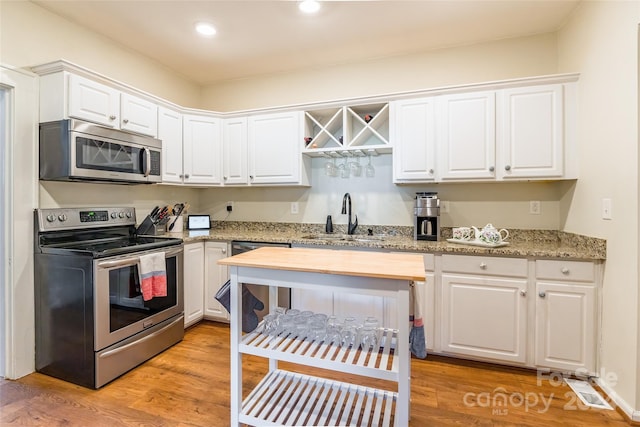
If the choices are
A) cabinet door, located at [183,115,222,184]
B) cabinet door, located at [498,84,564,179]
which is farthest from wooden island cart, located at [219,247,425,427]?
cabinet door, located at [183,115,222,184]

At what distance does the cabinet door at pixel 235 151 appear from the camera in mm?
3281

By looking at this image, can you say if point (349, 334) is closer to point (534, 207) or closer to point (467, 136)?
point (467, 136)

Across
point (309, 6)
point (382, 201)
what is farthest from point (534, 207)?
point (309, 6)

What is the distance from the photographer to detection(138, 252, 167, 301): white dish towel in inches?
88.1

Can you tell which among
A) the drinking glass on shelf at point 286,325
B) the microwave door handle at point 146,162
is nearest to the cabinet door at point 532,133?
the drinking glass on shelf at point 286,325

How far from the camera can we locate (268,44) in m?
2.87

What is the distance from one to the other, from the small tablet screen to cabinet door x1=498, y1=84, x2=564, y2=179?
118 inches

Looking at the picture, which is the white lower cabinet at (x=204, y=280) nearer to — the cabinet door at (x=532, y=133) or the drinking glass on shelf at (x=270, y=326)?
the drinking glass on shelf at (x=270, y=326)

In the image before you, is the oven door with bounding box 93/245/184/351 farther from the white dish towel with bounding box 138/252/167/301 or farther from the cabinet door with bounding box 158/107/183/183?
the cabinet door with bounding box 158/107/183/183

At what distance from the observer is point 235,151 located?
332 cm

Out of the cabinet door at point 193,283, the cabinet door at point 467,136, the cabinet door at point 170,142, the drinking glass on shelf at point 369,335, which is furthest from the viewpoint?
the cabinet door at point 170,142

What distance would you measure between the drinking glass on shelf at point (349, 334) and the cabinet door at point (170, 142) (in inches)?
90.3

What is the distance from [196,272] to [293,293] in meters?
0.99

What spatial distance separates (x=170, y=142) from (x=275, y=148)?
3.35ft
